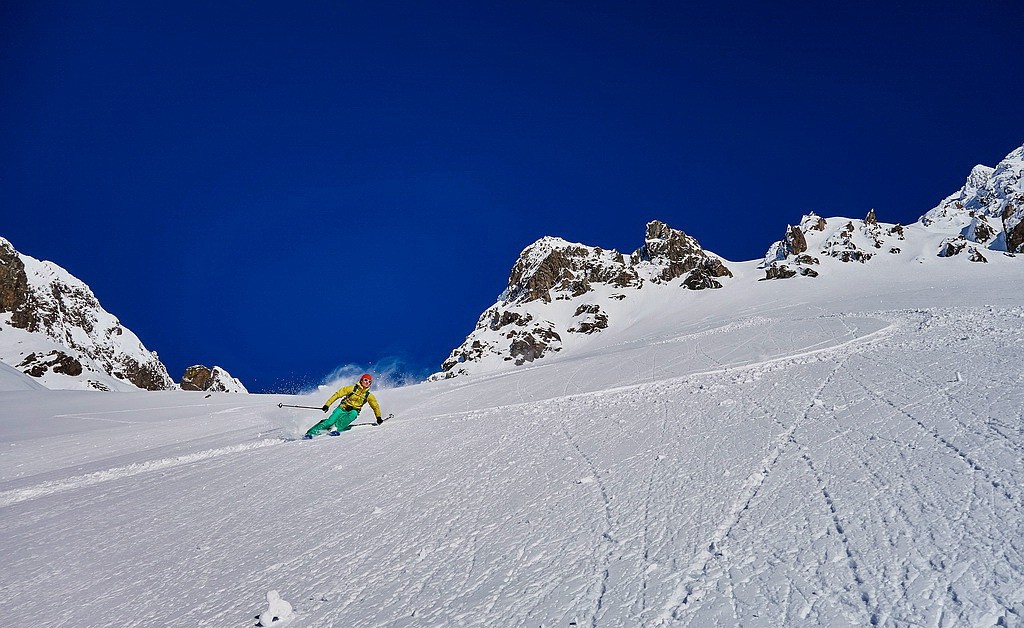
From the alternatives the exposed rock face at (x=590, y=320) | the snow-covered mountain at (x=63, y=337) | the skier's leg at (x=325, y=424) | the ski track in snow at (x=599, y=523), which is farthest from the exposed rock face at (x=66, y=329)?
the ski track in snow at (x=599, y=523)

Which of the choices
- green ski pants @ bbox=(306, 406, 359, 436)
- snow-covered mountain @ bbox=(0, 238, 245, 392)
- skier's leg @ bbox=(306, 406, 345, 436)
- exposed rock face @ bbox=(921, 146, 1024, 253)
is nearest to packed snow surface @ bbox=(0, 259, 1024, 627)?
skier's leg @ bbox=(306, 406, 345, 436)

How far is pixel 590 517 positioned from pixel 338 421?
890 cm

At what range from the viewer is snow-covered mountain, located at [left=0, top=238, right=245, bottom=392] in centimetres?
6769

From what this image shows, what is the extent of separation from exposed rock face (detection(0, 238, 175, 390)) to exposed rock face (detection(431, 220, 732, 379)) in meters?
53.9

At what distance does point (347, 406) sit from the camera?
1192 centimetres

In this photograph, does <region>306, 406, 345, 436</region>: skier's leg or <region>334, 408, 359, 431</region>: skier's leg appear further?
<region>334, 408, 359, 431</region>: skier's leg

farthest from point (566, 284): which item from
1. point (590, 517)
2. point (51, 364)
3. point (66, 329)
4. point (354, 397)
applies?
point (590, 517)

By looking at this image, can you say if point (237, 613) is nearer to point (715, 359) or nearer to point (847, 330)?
point (715, 359)

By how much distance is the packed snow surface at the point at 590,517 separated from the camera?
2957mm

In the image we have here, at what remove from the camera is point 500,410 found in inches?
473

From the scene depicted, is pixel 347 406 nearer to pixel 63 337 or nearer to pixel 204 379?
pixel 204 379

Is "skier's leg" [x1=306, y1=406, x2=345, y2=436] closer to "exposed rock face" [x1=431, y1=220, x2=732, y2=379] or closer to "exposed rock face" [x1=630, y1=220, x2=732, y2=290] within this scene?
"exposed rock face" [x1=431, y1=220, x2=732, y2=379]

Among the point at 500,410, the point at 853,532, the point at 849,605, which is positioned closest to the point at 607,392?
the point at 500,410

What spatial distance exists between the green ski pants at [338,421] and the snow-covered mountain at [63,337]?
65374 mm
